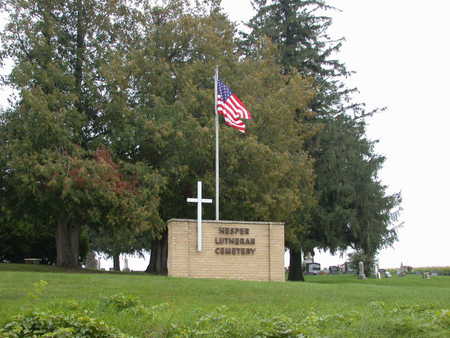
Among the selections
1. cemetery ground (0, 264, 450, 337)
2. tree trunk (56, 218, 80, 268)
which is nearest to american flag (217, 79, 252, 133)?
cemetery ground (0, 264, 450, 337)

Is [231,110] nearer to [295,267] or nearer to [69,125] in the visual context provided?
[69,125]

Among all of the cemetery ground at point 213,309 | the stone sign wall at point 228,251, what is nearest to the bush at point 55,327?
the cemetery ground at point 213,309

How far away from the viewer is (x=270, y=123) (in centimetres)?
3139

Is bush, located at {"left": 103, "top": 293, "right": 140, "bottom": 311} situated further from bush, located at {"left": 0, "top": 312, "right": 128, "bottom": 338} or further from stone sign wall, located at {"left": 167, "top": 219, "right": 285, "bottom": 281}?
stone sign wall, located at {"left": 167, "top": 219, "right": 285, "bottom": 281}

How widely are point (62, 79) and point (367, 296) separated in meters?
17.1

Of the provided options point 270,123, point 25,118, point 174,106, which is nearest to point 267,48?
point 270,123

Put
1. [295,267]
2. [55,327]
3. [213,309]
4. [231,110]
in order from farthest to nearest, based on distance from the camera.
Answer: [295,267] → [231,110] → [213,309] → [55,327]

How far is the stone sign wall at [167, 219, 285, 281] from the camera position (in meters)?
20.9

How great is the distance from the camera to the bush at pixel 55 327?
7.75m

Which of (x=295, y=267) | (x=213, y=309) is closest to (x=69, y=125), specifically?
(x=295, y=267)

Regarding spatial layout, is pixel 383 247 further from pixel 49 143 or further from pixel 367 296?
pixel 367 296

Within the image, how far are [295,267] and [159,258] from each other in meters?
8.78

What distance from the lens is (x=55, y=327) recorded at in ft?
26.4

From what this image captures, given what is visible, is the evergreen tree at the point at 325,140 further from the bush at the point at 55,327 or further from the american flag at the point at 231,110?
the bush at the point at 55,327
